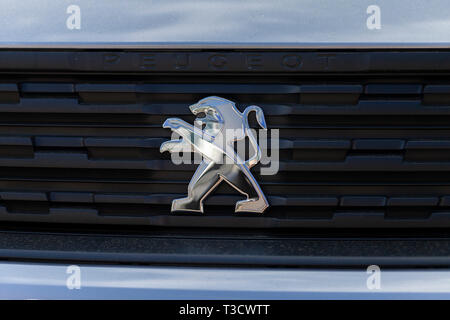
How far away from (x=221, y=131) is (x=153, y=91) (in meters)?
0.24

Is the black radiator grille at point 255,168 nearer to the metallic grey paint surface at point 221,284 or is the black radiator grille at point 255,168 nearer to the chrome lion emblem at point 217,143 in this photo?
the chrome lion emblem at point 217,143

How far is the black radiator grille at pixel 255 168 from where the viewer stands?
1423 millimetres

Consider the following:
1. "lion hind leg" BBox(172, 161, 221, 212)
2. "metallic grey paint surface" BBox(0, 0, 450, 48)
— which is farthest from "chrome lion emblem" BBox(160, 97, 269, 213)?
"metallic grey paint surface" BBox(0, 0, 450, 48)

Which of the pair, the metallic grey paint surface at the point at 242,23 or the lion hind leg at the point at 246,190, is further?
the lion hind leg at the point at 246,190

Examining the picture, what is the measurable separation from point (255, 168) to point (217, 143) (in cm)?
15

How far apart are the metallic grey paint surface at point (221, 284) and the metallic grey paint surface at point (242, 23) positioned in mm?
667

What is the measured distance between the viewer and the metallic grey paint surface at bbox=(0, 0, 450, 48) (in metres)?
1.32

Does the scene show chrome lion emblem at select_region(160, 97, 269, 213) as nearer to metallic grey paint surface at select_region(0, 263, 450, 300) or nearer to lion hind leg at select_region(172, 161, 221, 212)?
lion hind leg at select_region(172, 161, 221, 212)

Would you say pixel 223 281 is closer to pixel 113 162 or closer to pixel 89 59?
pixel 113 162

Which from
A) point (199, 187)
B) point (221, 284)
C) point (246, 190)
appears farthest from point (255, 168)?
point (221, 284)

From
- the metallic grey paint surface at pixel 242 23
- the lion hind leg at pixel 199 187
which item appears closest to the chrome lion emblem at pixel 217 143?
the lion hind leg at pixel 199 187

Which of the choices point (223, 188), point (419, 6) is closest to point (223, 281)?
point (223, 188)
